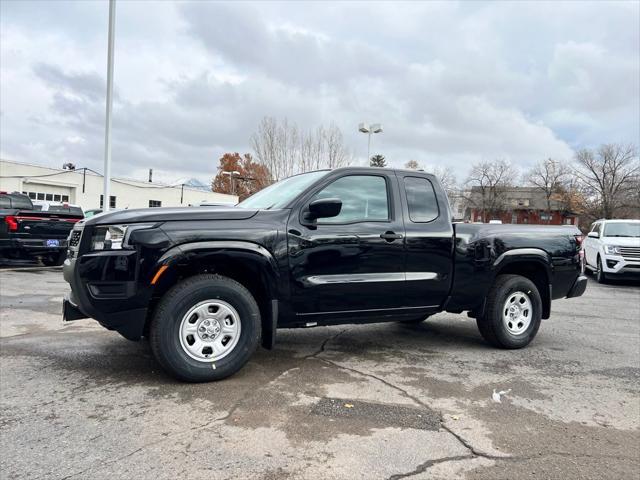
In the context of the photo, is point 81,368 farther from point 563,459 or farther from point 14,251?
point 14,251

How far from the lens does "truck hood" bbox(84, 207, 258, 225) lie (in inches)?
158

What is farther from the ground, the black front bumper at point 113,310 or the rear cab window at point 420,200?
the rear cab window at point 420,200

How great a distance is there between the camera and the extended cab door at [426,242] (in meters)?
4.95

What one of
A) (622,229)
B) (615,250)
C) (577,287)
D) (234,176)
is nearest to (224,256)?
(577,287)

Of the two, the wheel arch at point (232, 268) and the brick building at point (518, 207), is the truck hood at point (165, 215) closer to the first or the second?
the wheel arch at point (232, 268)

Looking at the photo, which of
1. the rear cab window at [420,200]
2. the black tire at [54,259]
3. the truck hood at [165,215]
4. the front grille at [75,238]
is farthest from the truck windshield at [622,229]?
the black tire at [54,259]

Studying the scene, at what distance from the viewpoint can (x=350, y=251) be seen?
461 centimetres

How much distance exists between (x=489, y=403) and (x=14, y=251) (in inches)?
449

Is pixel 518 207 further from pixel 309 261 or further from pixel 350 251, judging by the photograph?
pixel 309 261

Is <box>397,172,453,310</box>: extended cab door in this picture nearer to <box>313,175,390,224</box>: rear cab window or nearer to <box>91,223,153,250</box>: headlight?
<box>313,175,390,224</box>: rear cab window

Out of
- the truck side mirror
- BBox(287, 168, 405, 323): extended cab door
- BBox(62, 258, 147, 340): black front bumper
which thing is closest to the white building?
BBox(287, 168, 405, 323): extended cab door

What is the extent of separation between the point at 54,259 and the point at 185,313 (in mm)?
10541

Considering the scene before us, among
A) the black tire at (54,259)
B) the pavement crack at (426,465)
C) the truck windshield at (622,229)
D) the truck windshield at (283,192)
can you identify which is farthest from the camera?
the truck windshield at (622,229)

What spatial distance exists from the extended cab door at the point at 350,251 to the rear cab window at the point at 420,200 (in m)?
0.16
